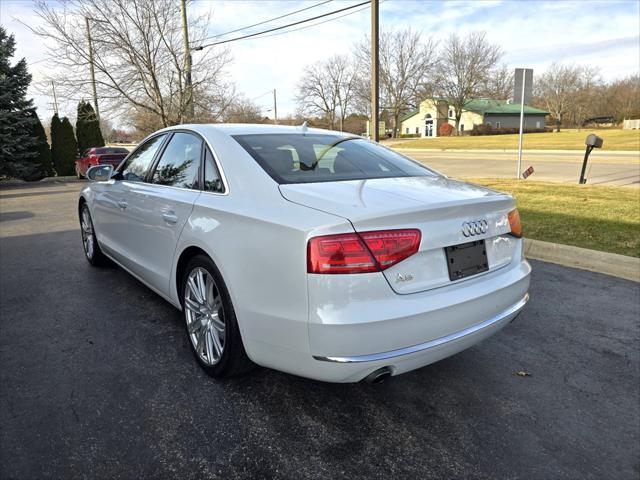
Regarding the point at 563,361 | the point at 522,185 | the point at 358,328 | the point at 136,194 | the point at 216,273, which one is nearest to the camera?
the point at 358,328

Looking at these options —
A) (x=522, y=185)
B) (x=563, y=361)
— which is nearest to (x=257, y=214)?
(x=563, y=361)

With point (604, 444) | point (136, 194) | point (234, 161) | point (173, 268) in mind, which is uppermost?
point (234, 161)

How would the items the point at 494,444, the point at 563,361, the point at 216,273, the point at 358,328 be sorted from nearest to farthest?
the point at 358,328, the point at 494,444, the point at 216,273, the point at 563,361

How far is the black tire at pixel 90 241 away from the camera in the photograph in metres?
5.17

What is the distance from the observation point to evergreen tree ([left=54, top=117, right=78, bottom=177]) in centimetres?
2298

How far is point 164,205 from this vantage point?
3250mm

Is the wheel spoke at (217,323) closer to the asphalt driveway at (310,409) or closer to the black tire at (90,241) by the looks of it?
the asphalt driveway at (310,409)

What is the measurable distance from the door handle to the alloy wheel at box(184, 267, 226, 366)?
39cm

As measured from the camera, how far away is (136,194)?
148 inches

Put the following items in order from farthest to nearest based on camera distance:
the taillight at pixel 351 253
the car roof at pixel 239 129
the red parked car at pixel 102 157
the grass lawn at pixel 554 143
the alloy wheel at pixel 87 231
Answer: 1. the grass lawn at pixel 554 143
2. the red parked car at pixel 102 157
3. the alloy wheel at pixel 87 231
4. the car roof at pixel 239 129
5. the taillight at pixel 351 253

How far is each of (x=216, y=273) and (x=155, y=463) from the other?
99 cm

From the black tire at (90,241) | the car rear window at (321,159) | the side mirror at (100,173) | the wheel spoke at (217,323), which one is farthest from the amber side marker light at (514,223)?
the black tire at (90,241)

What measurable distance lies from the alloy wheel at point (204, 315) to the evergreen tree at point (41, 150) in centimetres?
2236

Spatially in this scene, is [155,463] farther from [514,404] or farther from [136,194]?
[136,194]
